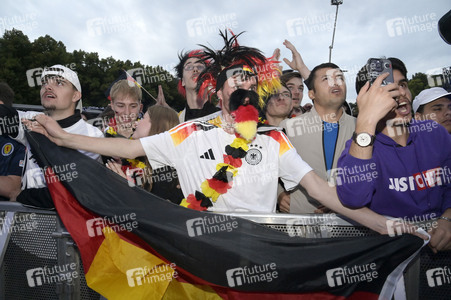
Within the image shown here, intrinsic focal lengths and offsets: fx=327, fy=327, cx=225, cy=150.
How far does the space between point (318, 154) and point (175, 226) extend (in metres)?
1.63

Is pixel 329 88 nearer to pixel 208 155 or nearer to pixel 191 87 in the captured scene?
pixel 208 155

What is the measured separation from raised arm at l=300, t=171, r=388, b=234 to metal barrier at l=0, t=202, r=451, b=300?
72 millimetres

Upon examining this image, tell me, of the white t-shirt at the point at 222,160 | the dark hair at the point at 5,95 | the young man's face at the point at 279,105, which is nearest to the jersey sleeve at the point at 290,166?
the white t-shirt at the point at 222,160

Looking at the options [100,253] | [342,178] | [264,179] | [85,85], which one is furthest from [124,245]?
[85,85]

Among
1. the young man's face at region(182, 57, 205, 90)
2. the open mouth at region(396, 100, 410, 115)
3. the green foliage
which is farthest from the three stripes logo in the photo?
the green foliage

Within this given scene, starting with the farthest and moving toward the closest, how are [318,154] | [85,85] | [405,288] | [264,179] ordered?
[85,85], [318,154], [264,179], [405,288]

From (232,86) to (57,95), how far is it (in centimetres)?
178

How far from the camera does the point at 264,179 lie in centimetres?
247

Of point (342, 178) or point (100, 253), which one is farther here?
point (100, 253)

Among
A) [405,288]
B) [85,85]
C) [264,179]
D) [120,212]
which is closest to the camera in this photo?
[405,288]

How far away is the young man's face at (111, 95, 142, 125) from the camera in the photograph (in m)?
4.48

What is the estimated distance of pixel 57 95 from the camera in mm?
3209

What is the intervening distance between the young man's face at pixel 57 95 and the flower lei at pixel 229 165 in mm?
1678

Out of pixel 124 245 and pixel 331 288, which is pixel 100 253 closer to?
pixel 124 245
